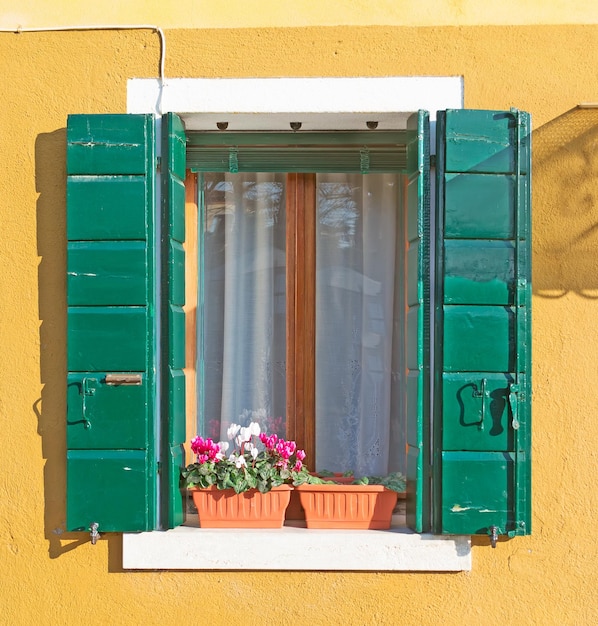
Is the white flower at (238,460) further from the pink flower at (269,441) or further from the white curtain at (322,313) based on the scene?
the white curtain at (322,313)

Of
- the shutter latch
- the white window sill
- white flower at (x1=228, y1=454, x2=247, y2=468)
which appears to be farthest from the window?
white flower at (x1=228, y1=454, x2=247, y2=468)

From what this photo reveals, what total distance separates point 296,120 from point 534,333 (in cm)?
147

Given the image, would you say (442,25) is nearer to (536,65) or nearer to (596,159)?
(536,65)

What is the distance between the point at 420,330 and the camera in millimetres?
4434

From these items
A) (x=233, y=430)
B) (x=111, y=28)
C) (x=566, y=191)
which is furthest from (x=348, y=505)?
(x=111, y=28)

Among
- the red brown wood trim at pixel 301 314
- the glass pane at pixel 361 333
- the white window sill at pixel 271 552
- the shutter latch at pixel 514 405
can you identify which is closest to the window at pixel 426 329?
the shutter latch at pixel 514 405

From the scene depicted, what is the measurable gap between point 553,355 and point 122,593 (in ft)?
7.33

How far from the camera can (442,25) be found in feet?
15.1

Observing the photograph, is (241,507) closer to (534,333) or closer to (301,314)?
(301,314)

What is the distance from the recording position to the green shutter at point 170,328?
449 cm

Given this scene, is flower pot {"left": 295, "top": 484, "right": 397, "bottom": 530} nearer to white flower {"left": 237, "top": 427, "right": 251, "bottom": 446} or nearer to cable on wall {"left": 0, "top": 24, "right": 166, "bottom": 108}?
white flower {"left": 237, "top": 427, "right": 251, "bottom": 446}

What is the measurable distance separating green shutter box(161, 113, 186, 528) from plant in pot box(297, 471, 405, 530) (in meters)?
0.59

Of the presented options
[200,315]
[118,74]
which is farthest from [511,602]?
[118,74]

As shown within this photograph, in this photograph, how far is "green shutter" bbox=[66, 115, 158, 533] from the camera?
441 cm
